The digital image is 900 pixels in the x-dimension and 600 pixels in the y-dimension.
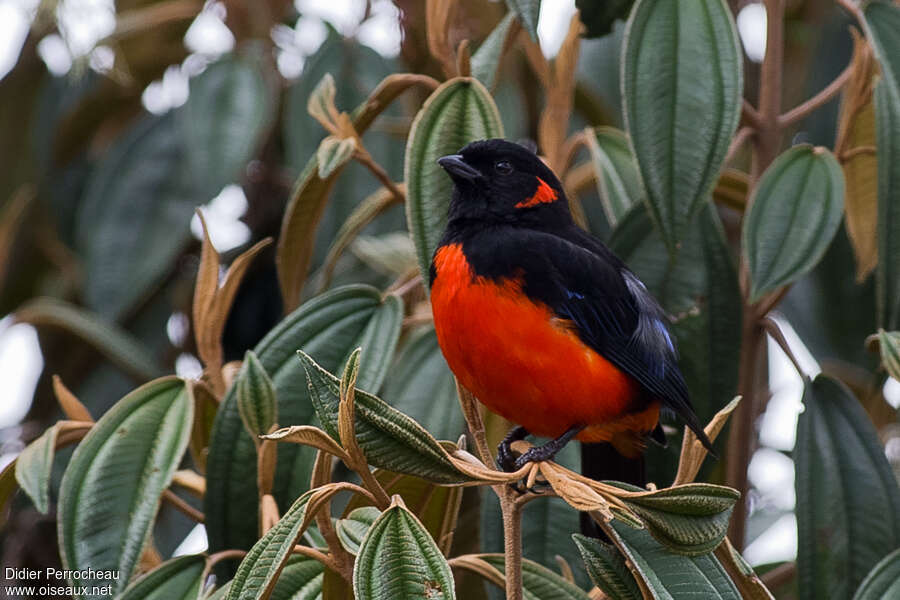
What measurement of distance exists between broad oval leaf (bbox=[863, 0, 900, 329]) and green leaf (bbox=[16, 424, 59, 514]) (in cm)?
137

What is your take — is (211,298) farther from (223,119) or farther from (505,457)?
(223,119)

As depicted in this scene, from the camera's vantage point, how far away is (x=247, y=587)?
135 cm

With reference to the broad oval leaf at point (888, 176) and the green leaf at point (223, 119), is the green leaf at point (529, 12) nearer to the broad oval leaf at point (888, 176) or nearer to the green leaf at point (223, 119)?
the broad oval leaf at point (888, 176)

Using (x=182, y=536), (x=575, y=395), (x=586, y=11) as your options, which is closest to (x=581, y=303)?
(x=575, y=395)

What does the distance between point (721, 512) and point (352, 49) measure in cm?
189

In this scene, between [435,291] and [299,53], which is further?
[299,53]

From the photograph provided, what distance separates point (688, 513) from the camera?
139 cm

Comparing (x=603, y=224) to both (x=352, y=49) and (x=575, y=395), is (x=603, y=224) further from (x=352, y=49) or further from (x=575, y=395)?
(x=575, y=395)

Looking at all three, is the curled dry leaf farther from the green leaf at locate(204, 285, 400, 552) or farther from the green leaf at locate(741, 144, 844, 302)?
the green leaf at locate(741, 144, 844, 302)

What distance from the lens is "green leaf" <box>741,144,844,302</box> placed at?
A: 6.44 ft

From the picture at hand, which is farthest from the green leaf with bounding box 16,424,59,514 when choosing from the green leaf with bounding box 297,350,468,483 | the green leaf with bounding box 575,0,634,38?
the green leaf with bounding box 575,0,634,38

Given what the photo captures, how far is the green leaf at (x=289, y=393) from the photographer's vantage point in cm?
185

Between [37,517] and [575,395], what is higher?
[575,395]

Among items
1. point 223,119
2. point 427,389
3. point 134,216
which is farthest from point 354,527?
point 134,216
